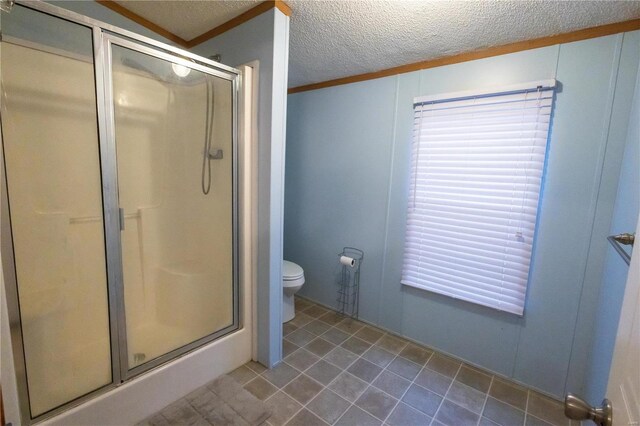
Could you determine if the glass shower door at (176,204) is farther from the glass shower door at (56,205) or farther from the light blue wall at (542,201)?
the light blue wall at (542,201)

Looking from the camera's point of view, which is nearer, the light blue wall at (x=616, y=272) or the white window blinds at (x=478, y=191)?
the light blue wall at (x=616, y=272)

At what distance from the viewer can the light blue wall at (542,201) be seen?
1.58 m

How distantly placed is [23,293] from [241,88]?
156 cm

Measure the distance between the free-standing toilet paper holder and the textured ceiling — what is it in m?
1.62

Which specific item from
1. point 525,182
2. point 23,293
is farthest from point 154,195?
point 525,182

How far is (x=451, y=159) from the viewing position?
6.58 ft

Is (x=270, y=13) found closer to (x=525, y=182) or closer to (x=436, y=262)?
(x=525, y=182)

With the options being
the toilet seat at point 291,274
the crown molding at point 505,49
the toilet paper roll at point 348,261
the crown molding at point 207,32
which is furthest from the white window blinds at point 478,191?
the crown molding at point 207,32

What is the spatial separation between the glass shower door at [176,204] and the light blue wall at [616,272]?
2031mm

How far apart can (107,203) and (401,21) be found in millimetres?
1860

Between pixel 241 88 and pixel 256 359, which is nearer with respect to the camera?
pixel 241 88

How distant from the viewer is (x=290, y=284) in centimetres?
235

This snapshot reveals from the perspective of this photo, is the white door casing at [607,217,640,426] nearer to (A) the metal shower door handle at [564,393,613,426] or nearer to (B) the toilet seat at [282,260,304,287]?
(A) the metal shower door handle at [564,393,613,426]

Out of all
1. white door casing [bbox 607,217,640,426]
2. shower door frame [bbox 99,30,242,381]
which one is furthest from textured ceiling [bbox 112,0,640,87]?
white door casing [bbox 607,217,640,426]
